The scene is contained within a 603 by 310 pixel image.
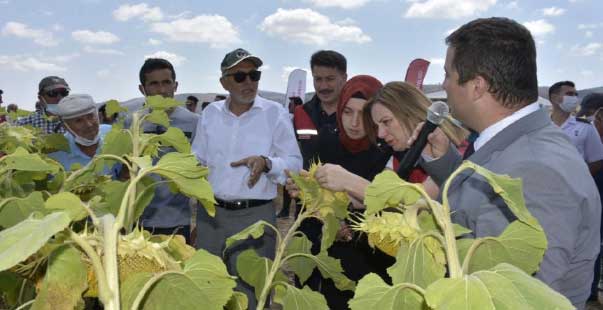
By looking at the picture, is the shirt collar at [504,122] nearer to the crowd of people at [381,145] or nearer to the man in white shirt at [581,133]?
the crowd of people at [381,145]

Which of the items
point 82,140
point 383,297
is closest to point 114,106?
point 383,297

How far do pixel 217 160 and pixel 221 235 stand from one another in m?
0.48

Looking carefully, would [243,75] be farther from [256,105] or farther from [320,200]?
[320,200]

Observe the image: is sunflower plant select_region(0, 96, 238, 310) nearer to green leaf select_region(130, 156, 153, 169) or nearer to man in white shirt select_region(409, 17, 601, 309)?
green leaf select_region(130, 156, 153, 169)

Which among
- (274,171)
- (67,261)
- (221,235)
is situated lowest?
(221,235)

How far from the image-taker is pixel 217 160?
366 cm

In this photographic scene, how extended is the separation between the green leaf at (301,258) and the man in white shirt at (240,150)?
2.00 m

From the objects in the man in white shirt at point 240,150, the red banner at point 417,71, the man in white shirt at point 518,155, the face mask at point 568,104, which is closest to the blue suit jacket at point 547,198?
the man in white shirt at point 518,155

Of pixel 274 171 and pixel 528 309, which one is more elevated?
pixel 528 309

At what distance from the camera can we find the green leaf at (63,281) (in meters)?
0.62

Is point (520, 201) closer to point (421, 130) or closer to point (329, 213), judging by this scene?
point (329, 213)

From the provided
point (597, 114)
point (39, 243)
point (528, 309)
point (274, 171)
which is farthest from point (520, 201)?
point (597, 114)

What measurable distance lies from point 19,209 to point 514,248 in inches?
27.1

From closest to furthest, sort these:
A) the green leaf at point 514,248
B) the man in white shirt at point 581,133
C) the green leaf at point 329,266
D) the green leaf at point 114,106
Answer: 1. the green leaf at point 514,248
2. the green leaf at point 329,266
3. the green leaf at point 114,106
4. the man in white shirt at point 581,133
